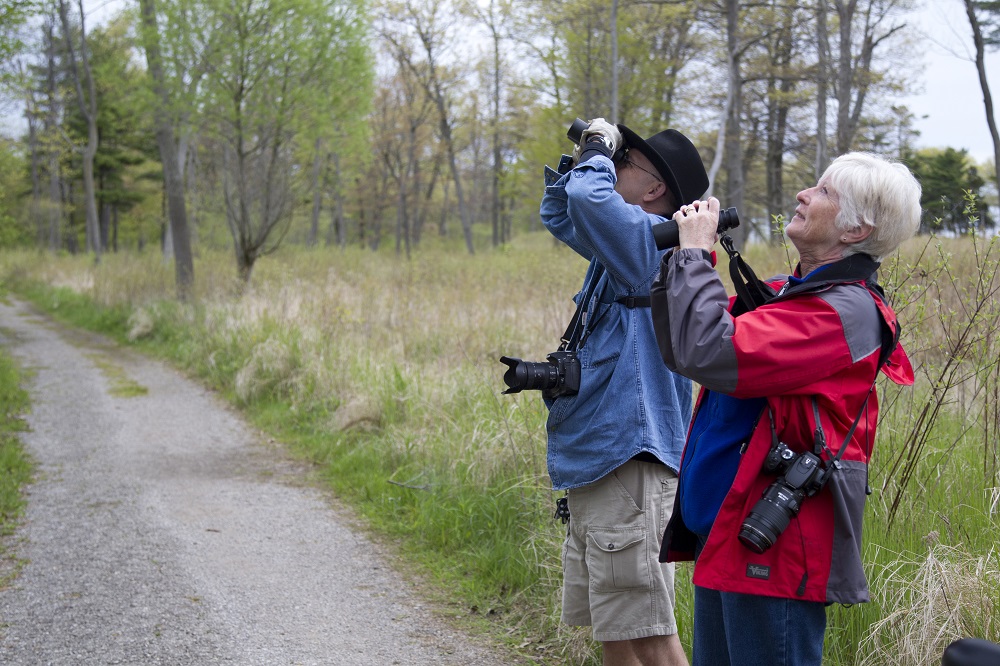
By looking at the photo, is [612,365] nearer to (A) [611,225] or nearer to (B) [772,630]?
(A) [611,225]

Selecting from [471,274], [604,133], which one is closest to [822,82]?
[471,274]

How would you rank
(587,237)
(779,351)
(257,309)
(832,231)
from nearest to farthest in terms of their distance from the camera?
(779,351) → (832,231) → (587,237) → (257,309)

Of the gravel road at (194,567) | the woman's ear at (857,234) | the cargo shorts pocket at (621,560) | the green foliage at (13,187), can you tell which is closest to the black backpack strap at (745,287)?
the woman's ear at (857,234)

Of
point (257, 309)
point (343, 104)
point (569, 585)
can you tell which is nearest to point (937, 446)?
point (569, 585)

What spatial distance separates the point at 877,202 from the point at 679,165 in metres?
0.80

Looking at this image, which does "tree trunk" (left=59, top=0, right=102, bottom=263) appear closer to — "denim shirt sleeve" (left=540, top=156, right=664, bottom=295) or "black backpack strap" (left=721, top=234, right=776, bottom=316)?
"denim shirt sleeve" (left=540, top=156, right=664, bottom=295)

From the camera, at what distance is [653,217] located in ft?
8.12

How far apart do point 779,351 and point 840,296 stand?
0.21m

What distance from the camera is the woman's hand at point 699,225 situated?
6.72ft

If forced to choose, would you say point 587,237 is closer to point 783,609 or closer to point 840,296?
point 840,296

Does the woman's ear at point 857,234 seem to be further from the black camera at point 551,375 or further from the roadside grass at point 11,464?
the roadside grass at point 11,464

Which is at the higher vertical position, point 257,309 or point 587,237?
point 587,237

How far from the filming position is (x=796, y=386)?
6.01ft

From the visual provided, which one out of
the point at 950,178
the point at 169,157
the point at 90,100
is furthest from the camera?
the point at 90,100
